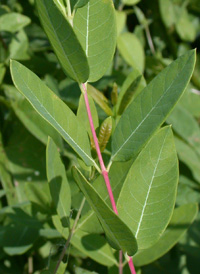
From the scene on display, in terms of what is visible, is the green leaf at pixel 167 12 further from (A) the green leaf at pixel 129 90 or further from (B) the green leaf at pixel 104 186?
(B) the green leaf at pixel 104 186

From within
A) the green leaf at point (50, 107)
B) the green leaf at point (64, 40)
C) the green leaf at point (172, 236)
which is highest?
the green leaf at point (64, 40)

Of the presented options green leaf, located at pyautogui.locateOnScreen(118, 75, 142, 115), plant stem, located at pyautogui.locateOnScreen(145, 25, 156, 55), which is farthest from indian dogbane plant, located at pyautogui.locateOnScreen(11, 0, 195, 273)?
plant stem, located at pyautogui.locateOnScreen(145, 25, 156, 55)

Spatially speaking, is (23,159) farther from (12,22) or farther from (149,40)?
(149,40)

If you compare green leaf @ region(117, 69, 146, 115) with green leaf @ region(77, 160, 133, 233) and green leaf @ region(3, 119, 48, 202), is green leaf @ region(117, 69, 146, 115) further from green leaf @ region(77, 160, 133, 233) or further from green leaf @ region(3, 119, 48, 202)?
green leaf @ region(3, 119, 48, 202)

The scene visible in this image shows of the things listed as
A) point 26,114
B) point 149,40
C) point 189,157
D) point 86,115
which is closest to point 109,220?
point 86,115

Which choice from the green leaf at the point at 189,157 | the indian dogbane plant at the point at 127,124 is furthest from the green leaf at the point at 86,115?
the green leaf at the point at 189,157

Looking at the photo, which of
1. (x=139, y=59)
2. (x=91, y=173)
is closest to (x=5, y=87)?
(x=139, y=59)
